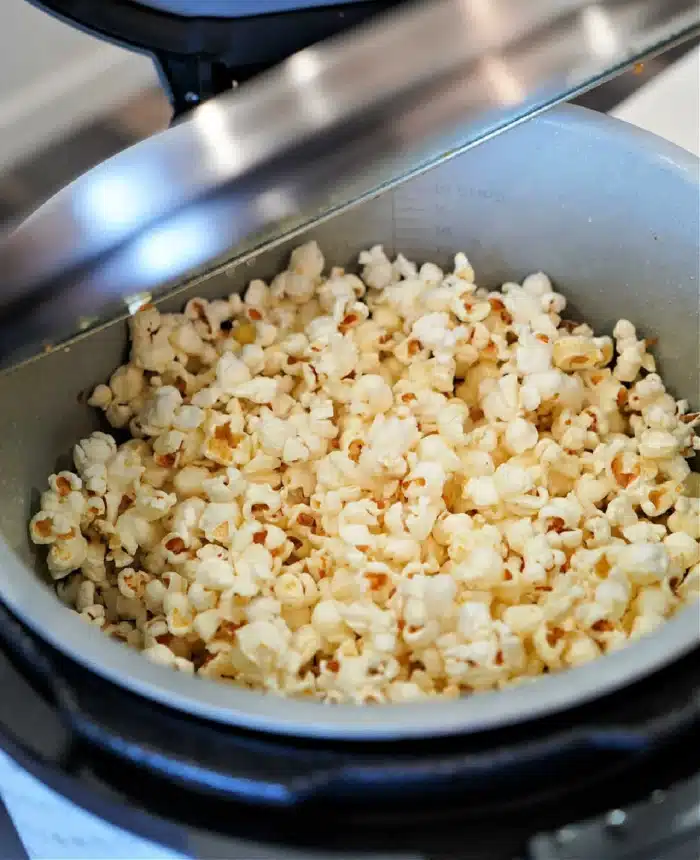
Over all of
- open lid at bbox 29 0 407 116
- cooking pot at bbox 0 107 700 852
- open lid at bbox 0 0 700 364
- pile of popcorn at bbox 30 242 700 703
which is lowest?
pile of popcorn at bbox 30 242 700 703

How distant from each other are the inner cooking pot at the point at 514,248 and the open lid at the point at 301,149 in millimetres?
42

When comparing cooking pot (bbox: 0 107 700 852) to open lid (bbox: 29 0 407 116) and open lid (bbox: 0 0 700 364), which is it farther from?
open lid (bbox: 29 0 407 116)

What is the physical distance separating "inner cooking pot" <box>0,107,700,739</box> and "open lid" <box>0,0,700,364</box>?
42mm

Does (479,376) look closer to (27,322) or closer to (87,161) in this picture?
(27,322)

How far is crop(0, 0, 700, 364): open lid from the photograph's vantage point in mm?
713

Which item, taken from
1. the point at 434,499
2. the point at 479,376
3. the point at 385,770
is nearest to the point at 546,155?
the point at 479,376

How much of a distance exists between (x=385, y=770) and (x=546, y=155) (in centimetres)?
71

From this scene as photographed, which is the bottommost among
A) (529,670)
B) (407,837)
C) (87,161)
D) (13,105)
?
(529,670)

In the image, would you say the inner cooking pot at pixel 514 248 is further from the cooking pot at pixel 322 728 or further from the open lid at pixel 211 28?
the open lid at pixel 211 28

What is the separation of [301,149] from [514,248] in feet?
1.49

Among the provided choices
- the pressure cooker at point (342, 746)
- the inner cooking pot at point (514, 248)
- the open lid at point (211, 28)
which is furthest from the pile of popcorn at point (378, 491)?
the open lid at point (211, 28)

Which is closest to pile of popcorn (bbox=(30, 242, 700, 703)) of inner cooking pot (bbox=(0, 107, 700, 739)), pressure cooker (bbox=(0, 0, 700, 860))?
inner cooking pot (bbox=(0, 107, 700, 739))

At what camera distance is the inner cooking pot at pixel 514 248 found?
87cm

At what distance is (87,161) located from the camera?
1.41 meters
